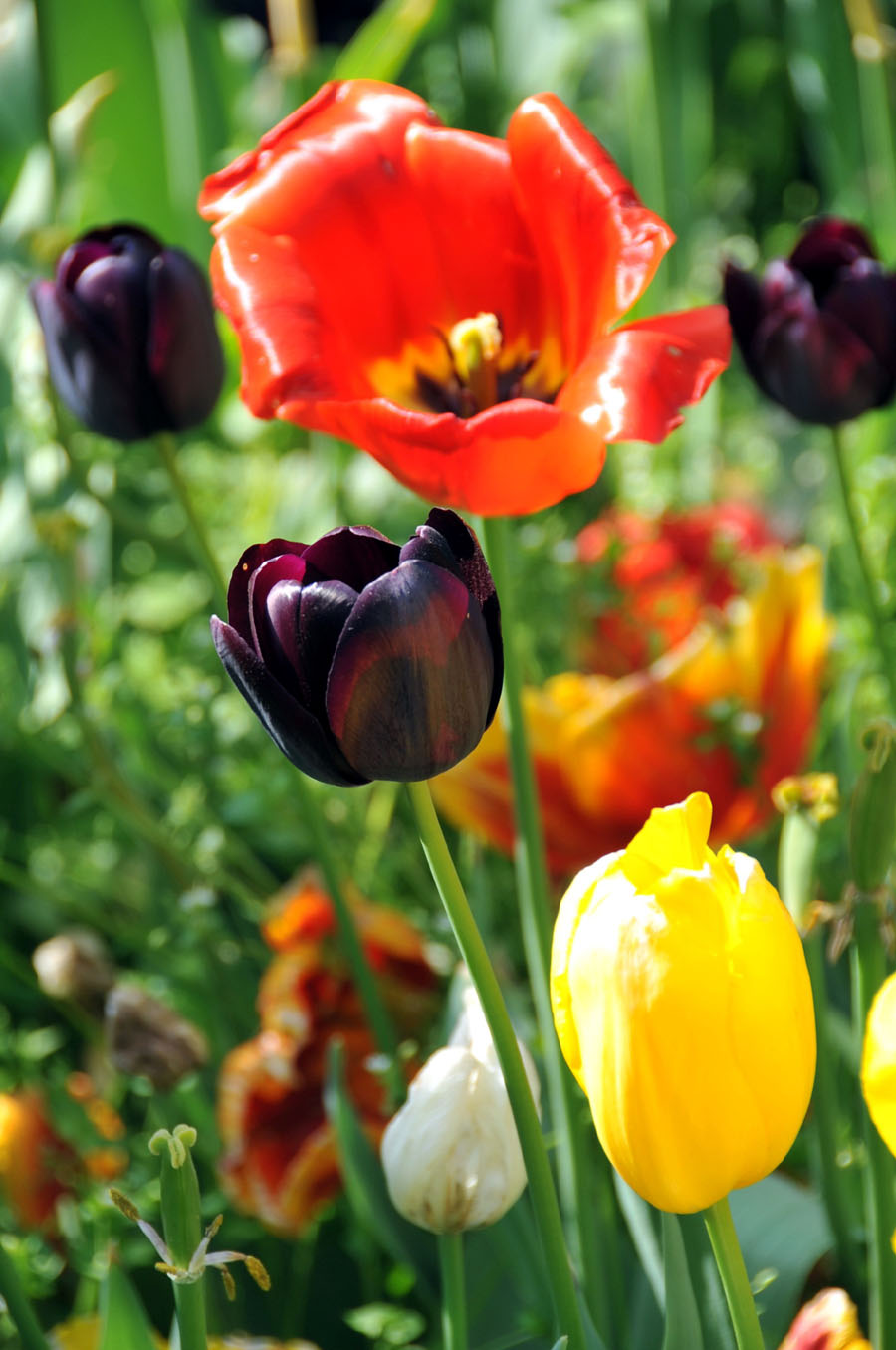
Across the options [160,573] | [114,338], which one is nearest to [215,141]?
[160,573]

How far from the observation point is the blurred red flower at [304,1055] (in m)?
0.49

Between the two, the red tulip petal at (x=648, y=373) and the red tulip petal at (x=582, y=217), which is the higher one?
the red tulip petal at (x=582, y=217)

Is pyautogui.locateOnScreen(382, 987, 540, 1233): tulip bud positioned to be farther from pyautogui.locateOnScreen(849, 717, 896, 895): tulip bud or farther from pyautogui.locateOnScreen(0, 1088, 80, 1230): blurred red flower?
pyautogui.locateOnScreen(0, 1088, 80, 1230): blurred red flower

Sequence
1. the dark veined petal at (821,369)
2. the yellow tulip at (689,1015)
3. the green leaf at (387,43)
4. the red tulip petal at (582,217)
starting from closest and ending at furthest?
the yellow tulip at (689,1015) → the red tulip petal at (582,217) → the dark veined petal at (821,369) → the green leaf at (387,43)

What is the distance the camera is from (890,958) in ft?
1.29

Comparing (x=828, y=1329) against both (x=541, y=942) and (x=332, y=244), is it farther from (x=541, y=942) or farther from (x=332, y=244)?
(x=332, y=244)

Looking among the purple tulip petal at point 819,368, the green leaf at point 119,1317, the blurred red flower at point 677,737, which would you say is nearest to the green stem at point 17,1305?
the green leaf at point 119,1317

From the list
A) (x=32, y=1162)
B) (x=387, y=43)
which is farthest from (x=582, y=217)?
(x=387, y=43)

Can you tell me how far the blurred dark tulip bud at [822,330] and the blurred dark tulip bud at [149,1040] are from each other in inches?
11.2

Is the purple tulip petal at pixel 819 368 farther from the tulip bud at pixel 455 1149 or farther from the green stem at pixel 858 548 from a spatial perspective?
the tulip bud at pixel 455 1149

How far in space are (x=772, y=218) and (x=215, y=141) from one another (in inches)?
40.1

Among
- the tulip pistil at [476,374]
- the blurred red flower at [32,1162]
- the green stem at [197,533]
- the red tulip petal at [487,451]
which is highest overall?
the red tulip petal at [487,451]

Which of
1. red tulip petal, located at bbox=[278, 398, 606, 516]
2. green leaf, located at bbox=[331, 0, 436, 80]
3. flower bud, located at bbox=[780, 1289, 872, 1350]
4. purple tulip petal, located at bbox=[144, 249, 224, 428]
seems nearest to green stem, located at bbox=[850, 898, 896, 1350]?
flower bud, located at bbox=[780, 1289, 872, 1350]

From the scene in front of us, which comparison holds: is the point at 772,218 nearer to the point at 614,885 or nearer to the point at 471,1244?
the point at 471,1244
